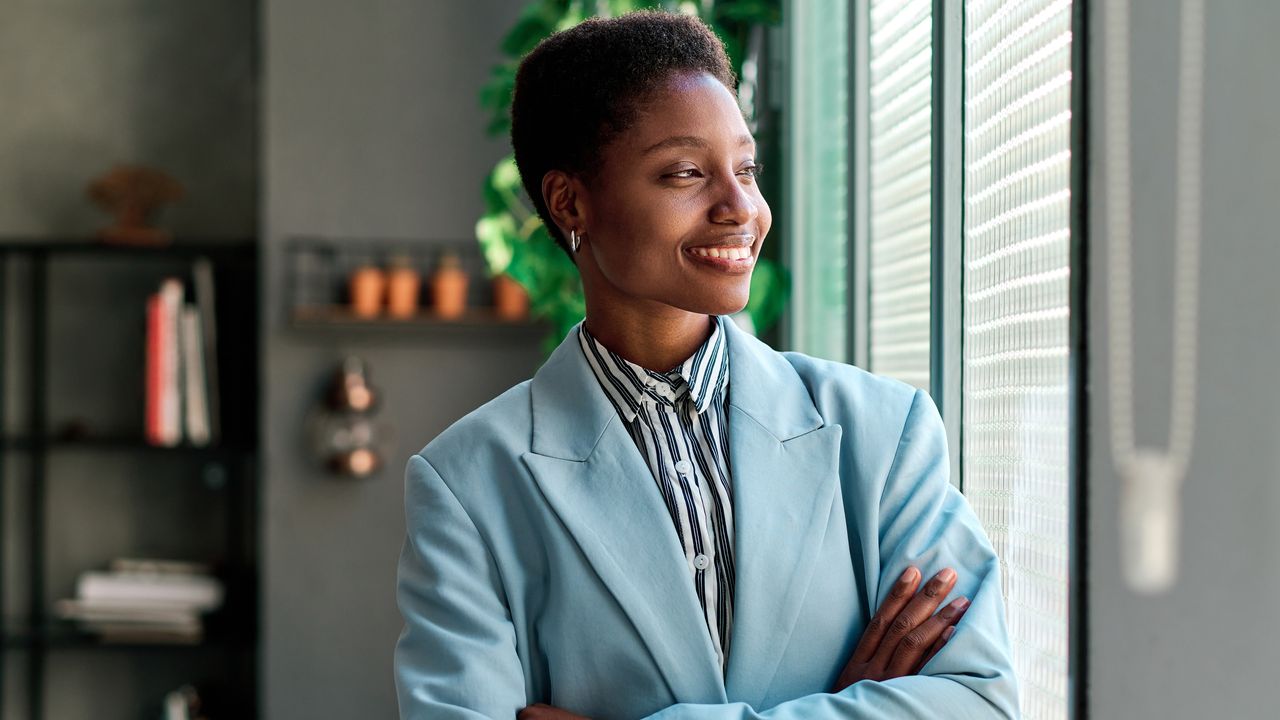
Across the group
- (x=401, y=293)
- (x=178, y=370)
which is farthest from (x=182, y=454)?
(x=401, y=293)

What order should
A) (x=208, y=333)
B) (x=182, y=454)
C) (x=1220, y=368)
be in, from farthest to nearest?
(x=182, y=454)
(x=208, y=333)
(x=1220, y=368)

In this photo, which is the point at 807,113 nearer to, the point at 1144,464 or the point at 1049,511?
the point at 1049,511

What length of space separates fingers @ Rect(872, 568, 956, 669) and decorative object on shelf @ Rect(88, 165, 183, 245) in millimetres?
3007

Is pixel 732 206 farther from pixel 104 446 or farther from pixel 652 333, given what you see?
pixel 104 446

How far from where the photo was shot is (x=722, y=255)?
1107 millimetres

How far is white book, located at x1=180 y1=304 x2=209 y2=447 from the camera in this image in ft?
11.6

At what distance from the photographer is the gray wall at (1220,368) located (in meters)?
0.90

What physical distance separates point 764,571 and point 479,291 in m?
2.60

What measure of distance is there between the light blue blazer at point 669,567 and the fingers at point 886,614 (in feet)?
0.07

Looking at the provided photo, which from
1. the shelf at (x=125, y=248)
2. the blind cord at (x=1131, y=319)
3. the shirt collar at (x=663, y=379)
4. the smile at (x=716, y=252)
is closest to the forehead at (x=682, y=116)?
the smile at (x=716, y=252)

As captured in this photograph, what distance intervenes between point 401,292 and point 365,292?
10 cm

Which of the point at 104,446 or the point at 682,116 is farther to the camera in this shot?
the point at 104,446

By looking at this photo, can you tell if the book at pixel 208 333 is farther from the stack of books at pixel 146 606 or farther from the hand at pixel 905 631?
the hand at pixel 905 631

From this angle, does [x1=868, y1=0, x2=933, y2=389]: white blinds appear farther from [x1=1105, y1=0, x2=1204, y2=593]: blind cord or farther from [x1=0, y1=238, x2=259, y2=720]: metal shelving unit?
[x1=0, y1=238, x2=259, y2=720]: metal shelving unit
